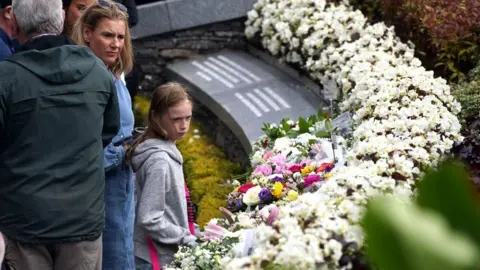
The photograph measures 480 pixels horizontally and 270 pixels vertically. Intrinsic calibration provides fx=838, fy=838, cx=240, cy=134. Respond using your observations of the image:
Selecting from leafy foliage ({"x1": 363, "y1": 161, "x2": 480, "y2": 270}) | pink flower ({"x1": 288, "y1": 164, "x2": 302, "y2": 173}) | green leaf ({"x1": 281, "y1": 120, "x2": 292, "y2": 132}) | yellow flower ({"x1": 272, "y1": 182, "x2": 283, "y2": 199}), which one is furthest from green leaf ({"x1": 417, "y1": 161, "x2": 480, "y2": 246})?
green leaf ({"x1": 281, "y1": 120, "x2": 292, "y2": 132})

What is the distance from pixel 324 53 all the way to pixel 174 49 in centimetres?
203

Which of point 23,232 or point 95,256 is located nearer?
point 23,232

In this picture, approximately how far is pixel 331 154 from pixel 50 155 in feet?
5.71

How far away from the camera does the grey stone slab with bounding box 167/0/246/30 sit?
310 inches

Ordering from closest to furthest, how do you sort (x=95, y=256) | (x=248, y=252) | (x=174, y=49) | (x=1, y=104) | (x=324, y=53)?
(x=248, y=252) < (x=1, y=104) < (x=95, y=256) < (x=324, y=53) < (x=174, y=49)

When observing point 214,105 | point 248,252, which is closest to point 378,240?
point 248,252

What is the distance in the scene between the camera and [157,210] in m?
3.80

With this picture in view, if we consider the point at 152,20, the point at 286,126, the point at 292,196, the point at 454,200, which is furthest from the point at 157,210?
the point at 152,20

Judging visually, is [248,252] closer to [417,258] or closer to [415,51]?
[417,258]

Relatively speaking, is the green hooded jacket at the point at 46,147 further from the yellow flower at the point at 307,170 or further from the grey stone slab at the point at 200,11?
the grey stone slab at the point at 200,11

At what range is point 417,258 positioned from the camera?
635 millimetres

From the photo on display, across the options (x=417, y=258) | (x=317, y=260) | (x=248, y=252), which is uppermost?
(x=417, y=258)

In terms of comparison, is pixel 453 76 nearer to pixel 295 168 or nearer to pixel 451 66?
pixel 451 66

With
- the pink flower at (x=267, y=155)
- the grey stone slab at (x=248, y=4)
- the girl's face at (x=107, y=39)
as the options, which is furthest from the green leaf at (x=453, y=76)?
the girl's face at (x=107, y=39)
